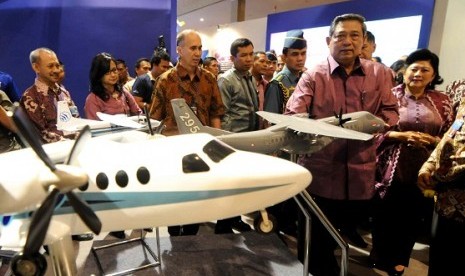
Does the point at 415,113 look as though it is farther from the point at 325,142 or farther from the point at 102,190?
the point at 102,190

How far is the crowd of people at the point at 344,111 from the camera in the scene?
268 cm

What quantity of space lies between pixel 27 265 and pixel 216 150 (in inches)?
40.1

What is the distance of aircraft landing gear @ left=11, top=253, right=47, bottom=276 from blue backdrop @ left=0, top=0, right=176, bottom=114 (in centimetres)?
622

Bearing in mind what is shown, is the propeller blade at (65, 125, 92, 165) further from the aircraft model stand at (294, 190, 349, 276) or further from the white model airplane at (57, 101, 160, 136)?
the aircraft model stand at (294, 190, 349, 276)

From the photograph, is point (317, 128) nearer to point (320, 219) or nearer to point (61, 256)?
point (320, 219)

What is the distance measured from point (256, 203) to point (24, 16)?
6.71 meters

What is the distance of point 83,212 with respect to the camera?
1445mm

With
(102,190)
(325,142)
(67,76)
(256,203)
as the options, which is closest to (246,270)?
(325,142)

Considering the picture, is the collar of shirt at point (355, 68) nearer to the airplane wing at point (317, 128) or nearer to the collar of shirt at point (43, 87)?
the airplane wing at point (317, 128)

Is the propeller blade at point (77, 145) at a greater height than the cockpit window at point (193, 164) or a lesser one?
greater

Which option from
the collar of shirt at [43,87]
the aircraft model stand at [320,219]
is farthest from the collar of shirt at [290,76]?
the collar of shirt at [43,87]

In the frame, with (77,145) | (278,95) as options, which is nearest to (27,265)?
(77,145)

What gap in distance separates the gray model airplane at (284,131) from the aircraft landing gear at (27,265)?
124 cm

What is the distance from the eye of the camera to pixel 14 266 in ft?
4.79
